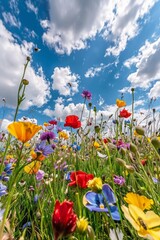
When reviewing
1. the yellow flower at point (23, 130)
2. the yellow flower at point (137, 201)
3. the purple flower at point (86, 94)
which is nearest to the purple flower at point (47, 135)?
the yellow flower at point (23, 130)

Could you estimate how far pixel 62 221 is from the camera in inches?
A: 18.0

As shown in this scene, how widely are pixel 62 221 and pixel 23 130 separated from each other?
1.27 ft

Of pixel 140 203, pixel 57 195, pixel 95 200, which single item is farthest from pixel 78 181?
pixel 57 195

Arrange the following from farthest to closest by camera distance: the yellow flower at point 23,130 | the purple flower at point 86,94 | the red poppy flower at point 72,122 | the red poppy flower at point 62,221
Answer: the purple flower at point 86,94
the red poppy flower at point 72,122
the yellow flower at point 23,130
the red poppy flower at point 62,221

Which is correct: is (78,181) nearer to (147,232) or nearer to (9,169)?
(147,232)

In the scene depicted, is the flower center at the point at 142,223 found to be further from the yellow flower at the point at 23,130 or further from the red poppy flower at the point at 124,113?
the red poppy flower at the point at 124,113

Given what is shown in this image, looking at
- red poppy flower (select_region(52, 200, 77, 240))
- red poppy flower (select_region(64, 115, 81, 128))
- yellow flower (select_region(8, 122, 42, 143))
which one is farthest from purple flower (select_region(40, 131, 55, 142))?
red poppy flower (select_region(52, 200, 77, 240))

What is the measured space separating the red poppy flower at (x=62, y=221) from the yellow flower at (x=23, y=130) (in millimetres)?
338

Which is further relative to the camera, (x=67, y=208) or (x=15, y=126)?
(x=15, y=126)

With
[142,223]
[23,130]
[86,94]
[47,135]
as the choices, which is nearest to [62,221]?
[142,223]

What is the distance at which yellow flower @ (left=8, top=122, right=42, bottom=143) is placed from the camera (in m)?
0.74

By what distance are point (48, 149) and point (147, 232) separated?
2.65 ft

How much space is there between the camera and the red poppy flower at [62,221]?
46 centimetres

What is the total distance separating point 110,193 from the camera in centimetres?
85
